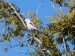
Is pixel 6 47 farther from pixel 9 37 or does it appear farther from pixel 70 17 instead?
pixel 70 17

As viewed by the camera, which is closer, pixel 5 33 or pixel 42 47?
pixel 42 47

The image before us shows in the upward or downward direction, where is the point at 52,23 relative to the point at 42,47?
upward

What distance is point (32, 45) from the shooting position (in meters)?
11.5

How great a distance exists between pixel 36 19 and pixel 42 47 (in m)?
1.20

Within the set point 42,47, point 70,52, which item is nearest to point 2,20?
point 42,47

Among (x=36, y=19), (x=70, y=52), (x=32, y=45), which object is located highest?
(x=36, y=19)

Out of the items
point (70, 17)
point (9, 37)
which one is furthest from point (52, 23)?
point (9, 37)

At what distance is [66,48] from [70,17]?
1062mm

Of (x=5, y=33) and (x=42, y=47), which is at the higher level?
(x=5, y=33)

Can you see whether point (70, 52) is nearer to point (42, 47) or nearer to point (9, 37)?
point (42, 47)

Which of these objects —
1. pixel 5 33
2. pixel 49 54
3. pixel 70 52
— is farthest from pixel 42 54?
pixel 5 33

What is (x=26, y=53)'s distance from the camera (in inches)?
424

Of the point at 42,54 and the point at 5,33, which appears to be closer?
the point at 42,54

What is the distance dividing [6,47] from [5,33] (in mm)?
876
